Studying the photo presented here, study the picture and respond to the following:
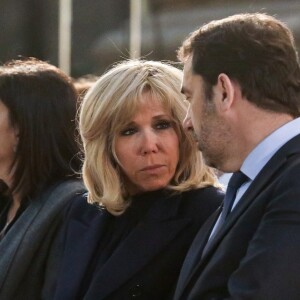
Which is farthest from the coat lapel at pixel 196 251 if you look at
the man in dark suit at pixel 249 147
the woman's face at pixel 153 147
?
the woman's face at pixel 153 147

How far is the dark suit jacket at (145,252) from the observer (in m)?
3.14

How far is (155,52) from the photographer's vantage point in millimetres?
8047

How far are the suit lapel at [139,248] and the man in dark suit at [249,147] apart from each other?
36 cm

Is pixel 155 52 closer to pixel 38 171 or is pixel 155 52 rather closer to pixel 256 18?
pixel 38 171

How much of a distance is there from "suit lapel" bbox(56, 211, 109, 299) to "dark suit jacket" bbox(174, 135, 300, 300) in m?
0.60

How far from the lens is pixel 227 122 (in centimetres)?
265

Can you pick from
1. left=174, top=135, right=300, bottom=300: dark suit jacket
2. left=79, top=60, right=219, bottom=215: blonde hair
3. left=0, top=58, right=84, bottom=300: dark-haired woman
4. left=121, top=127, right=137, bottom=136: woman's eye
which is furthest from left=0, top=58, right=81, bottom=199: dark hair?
left=174, top=135, right=300, bottom=300: dark suit jacket

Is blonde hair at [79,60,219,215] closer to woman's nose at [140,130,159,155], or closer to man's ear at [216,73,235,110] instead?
woman's nose at [140,130,159,155]

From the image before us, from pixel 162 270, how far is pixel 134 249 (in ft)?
0.40

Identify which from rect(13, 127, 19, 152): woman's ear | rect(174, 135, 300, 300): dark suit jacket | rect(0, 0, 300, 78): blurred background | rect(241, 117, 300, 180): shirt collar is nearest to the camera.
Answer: rect(174, 135, 300, 300): dark suit jacket

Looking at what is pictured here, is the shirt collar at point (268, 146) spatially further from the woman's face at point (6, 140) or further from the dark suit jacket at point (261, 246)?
the woman's face at point (6, 140)

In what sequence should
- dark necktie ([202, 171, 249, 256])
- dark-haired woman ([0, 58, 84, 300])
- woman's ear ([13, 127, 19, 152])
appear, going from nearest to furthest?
dark necktie ([202, 171, 249, 256]) → dark-haired woman ([0, 58, 84, 300]) → woman's ear ([13, 127, 19, 152])

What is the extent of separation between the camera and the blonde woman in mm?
3162

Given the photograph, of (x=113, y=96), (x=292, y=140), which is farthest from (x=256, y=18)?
(x=113, y=96)
